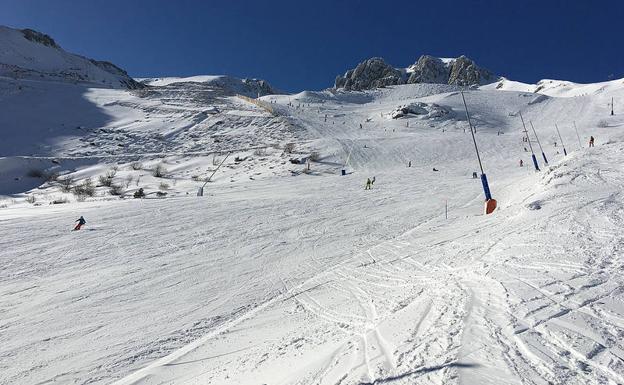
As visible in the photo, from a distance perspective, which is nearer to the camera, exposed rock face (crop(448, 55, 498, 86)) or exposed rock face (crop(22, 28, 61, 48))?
exposed rock face (crop(22, 28, 61, 48))

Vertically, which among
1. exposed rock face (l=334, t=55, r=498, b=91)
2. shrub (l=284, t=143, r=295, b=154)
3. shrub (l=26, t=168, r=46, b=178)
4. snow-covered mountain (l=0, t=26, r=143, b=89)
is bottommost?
shrub (l=26, t=168, r=46, b=178)

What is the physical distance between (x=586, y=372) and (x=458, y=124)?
5296cm

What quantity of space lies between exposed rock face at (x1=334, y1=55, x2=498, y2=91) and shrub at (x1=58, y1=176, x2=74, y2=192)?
115m

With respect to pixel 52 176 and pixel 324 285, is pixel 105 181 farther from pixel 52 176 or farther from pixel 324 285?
pixel 324 285

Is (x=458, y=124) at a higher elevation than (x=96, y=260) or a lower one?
higher

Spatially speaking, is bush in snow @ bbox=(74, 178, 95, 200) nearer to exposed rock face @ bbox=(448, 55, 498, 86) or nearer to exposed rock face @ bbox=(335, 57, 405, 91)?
exposed rock face @ bbox=(335, 57, 405, 91)

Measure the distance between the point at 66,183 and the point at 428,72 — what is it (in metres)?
148

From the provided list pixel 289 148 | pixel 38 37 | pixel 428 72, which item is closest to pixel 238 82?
pixel 38 37

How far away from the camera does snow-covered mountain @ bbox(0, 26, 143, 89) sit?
196 ft

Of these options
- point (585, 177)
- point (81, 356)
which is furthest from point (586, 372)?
point (585, 177)

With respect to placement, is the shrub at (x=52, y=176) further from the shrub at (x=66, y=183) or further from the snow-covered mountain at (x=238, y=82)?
the snow-covered mountain at (x=238, y=82)

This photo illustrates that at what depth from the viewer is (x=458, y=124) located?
52.2 metres

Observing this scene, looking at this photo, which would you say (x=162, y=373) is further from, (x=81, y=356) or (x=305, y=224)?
(x=305, y=224)

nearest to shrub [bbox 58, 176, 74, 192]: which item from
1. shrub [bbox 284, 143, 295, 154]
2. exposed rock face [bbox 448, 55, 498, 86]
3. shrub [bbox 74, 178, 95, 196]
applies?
shrub [bbox 74, 178, 95, 196]
